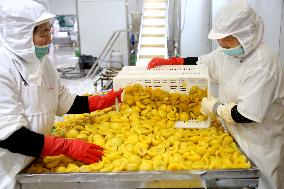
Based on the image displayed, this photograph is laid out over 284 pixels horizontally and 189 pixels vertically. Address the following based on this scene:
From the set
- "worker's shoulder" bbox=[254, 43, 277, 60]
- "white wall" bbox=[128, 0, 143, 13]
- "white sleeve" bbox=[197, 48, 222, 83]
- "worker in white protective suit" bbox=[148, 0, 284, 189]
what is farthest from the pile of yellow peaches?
"white wall" bbox=[128, 0, 143, 13]

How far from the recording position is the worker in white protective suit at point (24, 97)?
62.1 inches


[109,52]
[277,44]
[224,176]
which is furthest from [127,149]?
[109,52]

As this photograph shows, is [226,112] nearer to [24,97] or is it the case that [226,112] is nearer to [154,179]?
[154,179]

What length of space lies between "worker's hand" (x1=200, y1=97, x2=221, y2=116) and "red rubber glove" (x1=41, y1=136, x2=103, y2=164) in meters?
0.82

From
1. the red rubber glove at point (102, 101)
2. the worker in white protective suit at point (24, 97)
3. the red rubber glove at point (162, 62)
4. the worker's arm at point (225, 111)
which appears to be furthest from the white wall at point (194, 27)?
the worker in white protective suit at point (24, 97)

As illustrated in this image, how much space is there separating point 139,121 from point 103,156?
441mm

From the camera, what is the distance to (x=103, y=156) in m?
1.74

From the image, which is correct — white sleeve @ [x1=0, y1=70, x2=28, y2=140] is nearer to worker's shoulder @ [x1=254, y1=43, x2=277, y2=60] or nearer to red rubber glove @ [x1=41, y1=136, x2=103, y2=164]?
red rubber glove @ [x1=41, y1=136, x2=103, y2=164]

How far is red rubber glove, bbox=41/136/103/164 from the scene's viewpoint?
165 cm

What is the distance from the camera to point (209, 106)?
2.11 meters

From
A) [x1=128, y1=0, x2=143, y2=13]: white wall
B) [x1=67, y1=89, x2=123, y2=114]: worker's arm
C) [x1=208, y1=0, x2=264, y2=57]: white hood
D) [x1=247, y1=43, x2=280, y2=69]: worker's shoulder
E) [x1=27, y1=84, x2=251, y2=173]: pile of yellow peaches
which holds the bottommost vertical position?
[x1=27, y1=84, x2=251, y2=173]: pile of yellow peaches

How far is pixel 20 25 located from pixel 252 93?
4.32 ft

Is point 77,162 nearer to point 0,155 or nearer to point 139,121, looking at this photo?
point 0,155

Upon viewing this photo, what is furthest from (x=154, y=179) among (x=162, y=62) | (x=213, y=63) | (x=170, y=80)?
(x=162, y=62)
